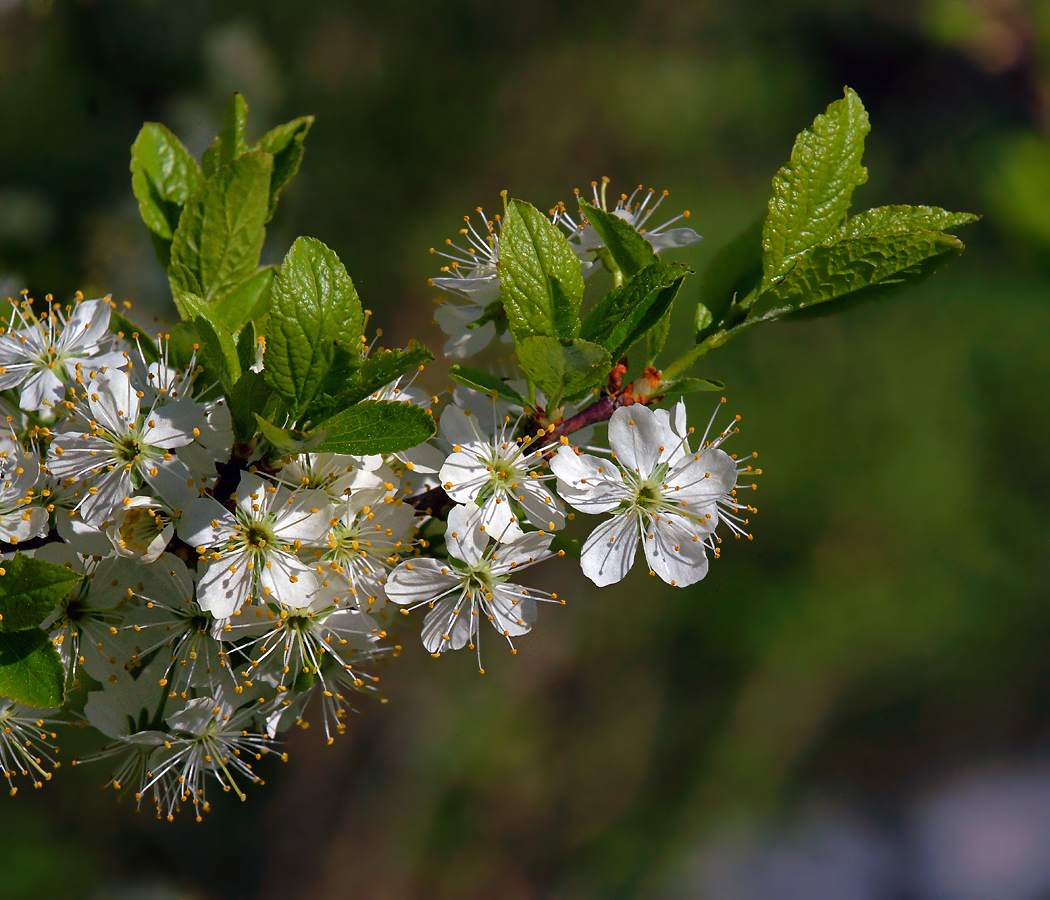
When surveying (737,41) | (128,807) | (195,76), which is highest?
(737,41)

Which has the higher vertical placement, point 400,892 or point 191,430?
point 191,430

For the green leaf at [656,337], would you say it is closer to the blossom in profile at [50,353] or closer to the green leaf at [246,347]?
the green leaf at [246,347]

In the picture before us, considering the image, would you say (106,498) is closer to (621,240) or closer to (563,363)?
(563,363)

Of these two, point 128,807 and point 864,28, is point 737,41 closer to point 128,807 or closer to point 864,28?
point 864,28

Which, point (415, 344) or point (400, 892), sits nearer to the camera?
point (415, 344)

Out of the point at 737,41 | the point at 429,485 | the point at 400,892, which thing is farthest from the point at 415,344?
the point at 737,41

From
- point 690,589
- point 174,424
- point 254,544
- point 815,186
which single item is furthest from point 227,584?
point 690,589

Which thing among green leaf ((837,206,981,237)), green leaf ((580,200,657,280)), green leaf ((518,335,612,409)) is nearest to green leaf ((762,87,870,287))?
green leaf ((837,206,981,237))

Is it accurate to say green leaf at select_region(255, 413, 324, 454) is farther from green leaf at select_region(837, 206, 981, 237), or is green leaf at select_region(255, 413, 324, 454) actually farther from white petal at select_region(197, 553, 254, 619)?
green leaf at select_region(837, 206, 981, 237)
